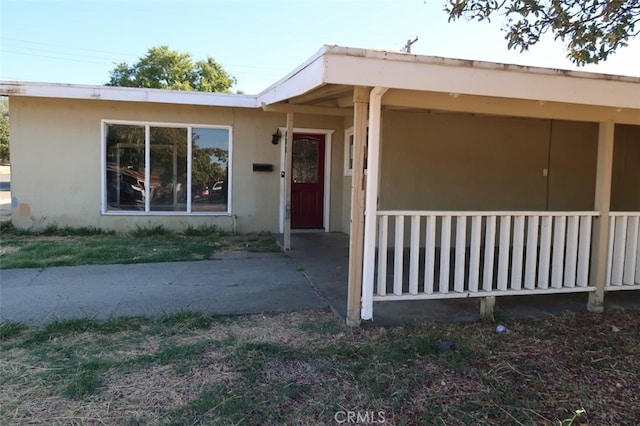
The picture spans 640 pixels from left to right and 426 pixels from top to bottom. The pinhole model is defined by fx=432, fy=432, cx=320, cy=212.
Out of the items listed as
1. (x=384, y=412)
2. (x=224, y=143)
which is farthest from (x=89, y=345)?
(x=224, y=143)

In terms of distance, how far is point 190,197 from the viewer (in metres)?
8.35

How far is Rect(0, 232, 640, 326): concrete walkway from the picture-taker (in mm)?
4059

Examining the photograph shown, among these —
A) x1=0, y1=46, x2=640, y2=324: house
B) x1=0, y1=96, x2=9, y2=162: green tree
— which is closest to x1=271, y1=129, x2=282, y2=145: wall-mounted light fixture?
x1=0, y1=46, x2=640, y2=324: house

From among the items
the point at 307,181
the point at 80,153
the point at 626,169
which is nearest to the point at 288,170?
the point at 307,181

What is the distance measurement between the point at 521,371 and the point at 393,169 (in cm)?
449

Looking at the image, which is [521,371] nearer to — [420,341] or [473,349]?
[473,349]

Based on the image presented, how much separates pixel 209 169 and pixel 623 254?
671cm

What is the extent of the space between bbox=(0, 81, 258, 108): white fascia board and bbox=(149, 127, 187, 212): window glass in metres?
0.74

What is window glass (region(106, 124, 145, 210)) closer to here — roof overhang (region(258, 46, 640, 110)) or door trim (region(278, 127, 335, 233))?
door trim (region(278, 127, 335, 233))

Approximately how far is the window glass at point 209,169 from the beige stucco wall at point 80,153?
0.60 feet

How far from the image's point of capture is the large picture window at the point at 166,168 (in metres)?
8.08

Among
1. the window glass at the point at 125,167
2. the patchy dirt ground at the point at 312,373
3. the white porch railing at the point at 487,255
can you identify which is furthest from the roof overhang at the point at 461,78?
the window glass at the point at 125,167

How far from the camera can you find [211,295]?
4523 millimetres

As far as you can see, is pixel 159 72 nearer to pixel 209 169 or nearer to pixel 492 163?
pixel 209 169
